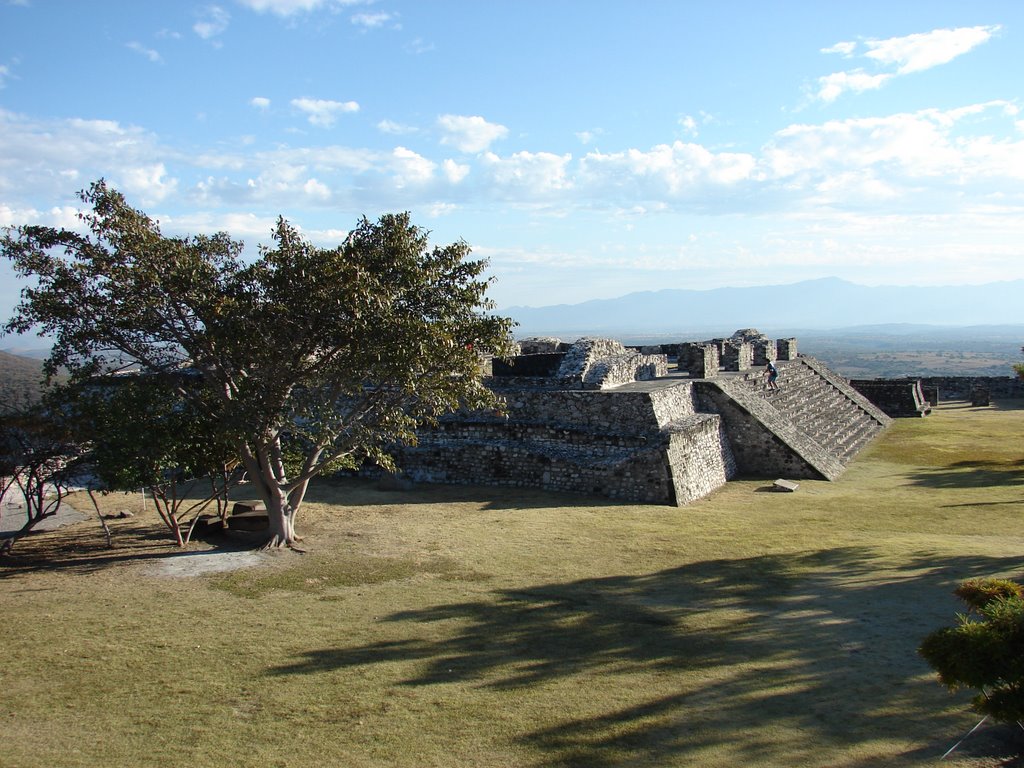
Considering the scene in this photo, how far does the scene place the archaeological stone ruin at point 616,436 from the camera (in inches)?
654

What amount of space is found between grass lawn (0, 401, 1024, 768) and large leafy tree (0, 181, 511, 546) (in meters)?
2.53

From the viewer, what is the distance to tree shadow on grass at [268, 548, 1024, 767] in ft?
21.2

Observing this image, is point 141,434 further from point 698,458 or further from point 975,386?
point 975,386

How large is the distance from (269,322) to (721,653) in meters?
8.19

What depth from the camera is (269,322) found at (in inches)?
456

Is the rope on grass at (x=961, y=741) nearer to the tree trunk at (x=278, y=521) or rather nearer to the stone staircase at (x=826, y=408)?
the tree trunk at (x=278, y=521)

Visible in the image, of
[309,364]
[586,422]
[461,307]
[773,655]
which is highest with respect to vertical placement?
[461,307]

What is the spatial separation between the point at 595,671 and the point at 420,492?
1029 cm

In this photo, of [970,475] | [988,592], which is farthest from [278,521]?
[970,475]

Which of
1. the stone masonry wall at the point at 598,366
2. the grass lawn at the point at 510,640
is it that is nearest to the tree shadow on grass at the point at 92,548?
the grass lawn at the point at 510,640

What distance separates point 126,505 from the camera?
16.6 metres

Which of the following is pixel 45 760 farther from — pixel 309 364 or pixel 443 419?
pixel 443 419

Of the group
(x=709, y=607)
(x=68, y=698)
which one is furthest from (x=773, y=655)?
(x=68, y=698)

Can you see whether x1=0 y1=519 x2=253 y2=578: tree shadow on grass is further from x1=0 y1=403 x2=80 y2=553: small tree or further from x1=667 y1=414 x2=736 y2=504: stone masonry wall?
x1=667 y1=414 x2=736 y2=504: stone masonry wall
